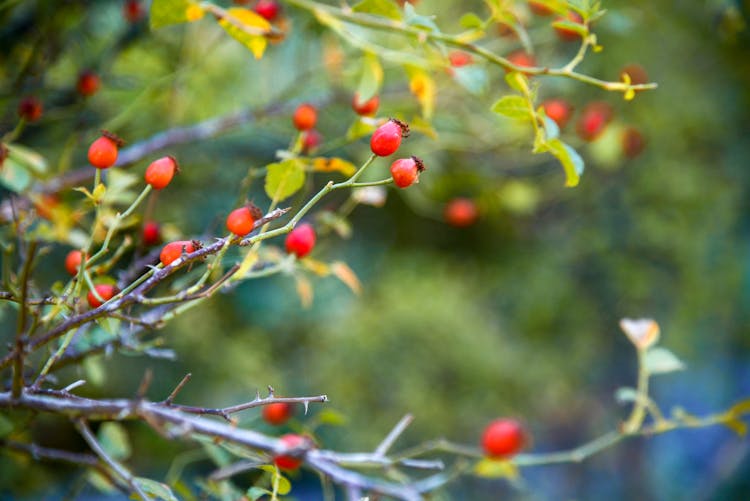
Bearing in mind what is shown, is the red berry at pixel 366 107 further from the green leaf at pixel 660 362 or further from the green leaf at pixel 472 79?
the green leaf at pixel 660 362

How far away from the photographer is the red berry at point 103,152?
39cm

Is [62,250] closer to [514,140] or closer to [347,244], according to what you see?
[514,140]

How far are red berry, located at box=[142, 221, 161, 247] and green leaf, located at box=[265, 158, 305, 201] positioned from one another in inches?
6.2

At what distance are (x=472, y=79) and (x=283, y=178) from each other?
0.20 m

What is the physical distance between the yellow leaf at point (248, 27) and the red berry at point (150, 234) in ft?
0.61

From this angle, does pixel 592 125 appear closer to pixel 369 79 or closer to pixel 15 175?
pixel 369 79

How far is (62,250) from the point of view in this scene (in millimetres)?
808

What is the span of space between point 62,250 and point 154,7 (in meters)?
0.49

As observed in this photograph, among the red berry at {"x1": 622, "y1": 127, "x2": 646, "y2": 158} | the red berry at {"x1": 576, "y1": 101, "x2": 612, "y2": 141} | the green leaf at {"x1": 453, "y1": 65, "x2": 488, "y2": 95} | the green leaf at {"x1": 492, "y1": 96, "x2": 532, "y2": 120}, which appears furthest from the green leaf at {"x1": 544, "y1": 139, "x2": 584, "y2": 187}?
the red berry at {"x1": 622, "y1": 127, "x2": 646, "y2": 158}

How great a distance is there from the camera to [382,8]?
47 centimetres

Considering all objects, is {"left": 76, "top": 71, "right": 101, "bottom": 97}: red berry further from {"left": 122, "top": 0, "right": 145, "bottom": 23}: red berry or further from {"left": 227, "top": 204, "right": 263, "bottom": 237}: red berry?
{"left": 227, "top": 204, "right": 263, "bottom": 237}: red berry

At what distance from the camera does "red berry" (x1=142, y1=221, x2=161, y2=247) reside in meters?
0.54

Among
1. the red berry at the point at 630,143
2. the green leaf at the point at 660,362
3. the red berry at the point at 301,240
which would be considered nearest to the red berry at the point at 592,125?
the red berry at the point at 630,143

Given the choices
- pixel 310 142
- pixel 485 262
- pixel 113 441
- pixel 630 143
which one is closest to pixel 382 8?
pixel 310 142
